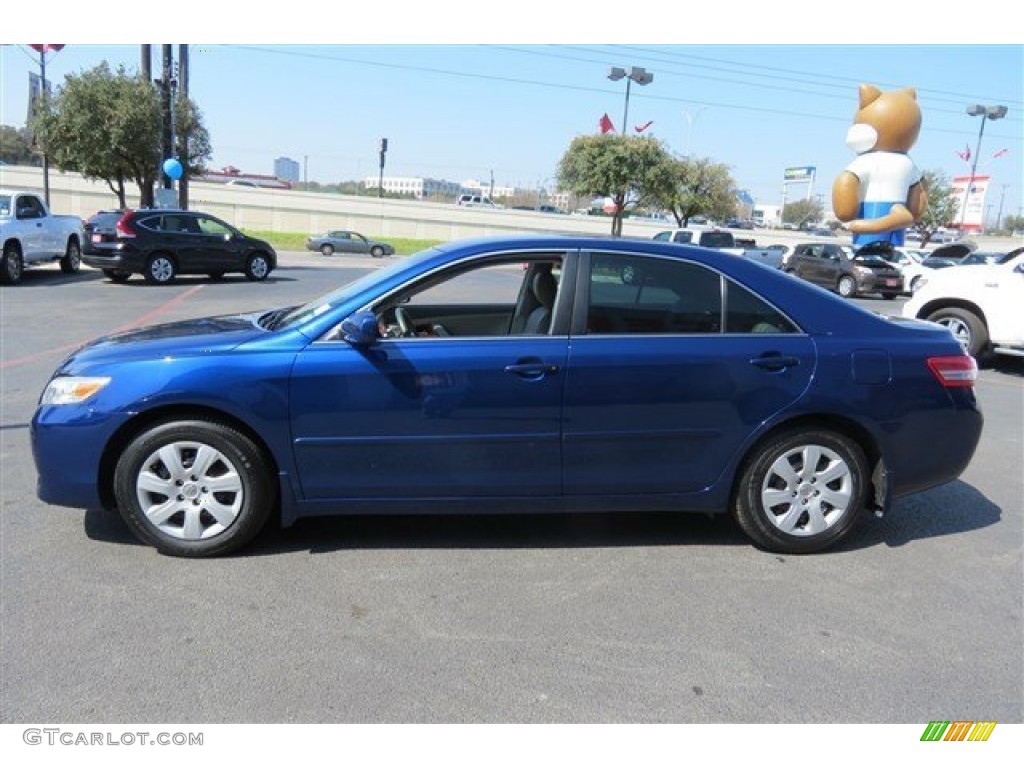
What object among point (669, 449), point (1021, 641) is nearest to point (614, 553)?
point (669, 449)

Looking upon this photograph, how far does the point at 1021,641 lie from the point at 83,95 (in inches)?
1007

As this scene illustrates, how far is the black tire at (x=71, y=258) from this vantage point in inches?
710

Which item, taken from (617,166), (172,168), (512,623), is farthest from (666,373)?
(617,166)

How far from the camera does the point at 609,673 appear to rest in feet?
9.86

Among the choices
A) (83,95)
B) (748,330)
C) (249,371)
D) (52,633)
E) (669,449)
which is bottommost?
(52,633)

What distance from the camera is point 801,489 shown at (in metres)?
4.02

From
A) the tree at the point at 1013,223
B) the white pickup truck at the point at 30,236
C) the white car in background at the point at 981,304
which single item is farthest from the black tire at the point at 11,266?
the tree at the point at 1013,223

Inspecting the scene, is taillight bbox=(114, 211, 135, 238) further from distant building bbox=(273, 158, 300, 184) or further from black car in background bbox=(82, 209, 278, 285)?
distant building bbox=(273, 158, 300, 184)

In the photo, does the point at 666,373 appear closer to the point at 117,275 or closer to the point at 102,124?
the point at 117,275

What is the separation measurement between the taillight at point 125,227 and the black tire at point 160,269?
627 mm

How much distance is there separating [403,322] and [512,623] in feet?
5.67

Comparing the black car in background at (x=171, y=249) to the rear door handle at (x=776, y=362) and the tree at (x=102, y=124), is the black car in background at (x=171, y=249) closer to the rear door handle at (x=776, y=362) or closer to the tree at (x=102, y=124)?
the tree at (x=102, y=124)

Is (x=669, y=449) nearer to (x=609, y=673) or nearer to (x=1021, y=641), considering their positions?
(x=609, y=673)

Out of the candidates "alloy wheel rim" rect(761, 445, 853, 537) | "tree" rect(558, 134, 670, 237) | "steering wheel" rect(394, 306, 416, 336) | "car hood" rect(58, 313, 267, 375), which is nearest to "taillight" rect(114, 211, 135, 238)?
"car hood" rect(58, 313, 267, 375)
